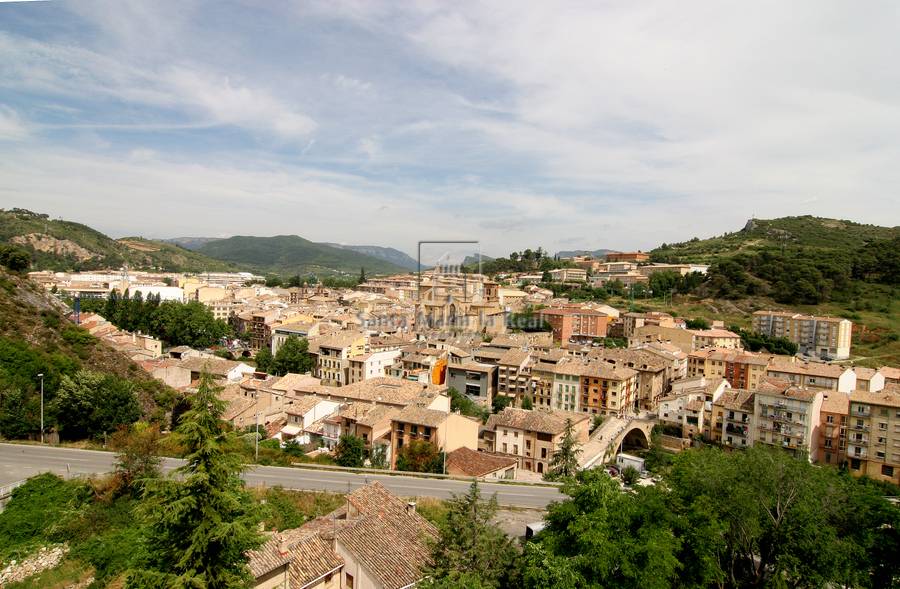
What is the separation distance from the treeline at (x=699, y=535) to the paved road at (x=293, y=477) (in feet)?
14.1

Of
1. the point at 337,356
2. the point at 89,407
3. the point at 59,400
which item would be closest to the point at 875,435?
the point at 337,356

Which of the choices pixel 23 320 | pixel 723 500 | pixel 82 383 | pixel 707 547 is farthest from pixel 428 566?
pixel 23 320

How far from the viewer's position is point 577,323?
147ft

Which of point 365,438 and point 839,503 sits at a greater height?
point 839,503

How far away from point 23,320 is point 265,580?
19.3 m

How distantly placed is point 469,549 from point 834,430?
77.1 ft

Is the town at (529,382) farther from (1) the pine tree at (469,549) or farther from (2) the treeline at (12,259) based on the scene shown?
(1) the pine tree at (469,549)

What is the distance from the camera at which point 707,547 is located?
353 inches

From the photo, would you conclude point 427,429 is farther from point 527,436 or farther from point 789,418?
point 789,418

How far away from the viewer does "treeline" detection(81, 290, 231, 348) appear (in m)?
40.0

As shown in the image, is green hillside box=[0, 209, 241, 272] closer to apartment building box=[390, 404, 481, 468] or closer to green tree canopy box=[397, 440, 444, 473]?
apartment building box=[390, 404, 481, 468]

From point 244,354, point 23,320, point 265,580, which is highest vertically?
point 23,320

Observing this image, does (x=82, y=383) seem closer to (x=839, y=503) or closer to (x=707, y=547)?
(x=707, y=547)

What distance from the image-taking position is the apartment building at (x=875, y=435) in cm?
2183
